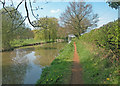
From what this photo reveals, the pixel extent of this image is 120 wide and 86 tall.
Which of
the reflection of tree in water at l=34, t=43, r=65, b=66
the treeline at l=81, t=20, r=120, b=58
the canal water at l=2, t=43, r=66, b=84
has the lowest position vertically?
the canal water at l=2, t=43, r=66, b=84

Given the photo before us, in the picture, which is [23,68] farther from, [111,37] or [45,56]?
[111,37]

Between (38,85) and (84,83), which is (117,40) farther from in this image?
(38,85)

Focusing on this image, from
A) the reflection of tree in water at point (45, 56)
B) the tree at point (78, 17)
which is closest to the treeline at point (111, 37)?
the reflection of tree in water at point (45, 56)

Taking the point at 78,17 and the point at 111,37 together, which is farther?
the point at 78,17

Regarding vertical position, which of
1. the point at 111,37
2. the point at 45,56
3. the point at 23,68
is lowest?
the point at 23,68

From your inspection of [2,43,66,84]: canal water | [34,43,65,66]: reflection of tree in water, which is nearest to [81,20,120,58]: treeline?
[2,43,66,84]: canal water

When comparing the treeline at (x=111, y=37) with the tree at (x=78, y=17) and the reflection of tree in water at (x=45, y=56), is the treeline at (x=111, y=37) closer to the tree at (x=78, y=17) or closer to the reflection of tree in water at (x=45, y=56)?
the reflection of tree in water at (x=45, y=56)

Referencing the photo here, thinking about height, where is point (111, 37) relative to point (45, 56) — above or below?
above

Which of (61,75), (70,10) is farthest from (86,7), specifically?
(61,75)

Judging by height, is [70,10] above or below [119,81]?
above

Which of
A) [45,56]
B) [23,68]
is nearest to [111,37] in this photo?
[23,68]

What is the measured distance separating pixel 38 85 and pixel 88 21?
25045 mm

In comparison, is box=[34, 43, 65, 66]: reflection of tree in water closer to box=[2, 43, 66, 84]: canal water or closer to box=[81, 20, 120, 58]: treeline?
box=[2, 43, 66, 84]: canal water

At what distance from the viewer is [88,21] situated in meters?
27.5
